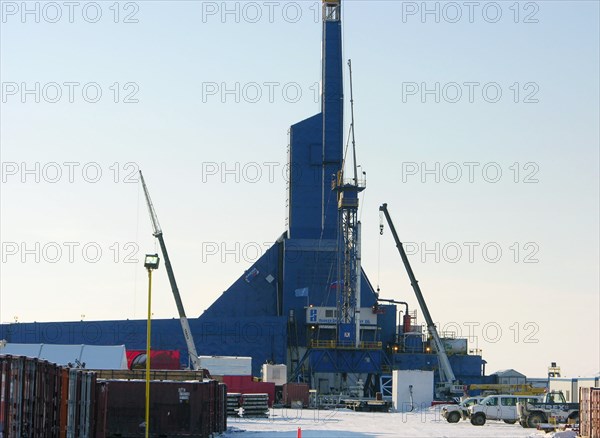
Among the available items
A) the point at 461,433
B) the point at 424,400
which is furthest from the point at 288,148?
the point at 461,433

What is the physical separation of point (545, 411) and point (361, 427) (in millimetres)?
10497

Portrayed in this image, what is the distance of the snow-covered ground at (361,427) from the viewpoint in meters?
53.2

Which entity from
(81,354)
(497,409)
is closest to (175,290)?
(81,354)

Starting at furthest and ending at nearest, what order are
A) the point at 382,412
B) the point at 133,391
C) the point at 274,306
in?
the point at 274,306
the point at 382,412
the point at 133,391

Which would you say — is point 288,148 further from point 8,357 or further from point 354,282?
point 8,357

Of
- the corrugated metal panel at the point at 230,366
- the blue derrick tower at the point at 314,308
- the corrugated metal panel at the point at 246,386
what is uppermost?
the blue derrick tower at the point at 314,308

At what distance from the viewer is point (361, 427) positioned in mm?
60469

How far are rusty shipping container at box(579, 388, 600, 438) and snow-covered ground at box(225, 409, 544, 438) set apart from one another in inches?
163

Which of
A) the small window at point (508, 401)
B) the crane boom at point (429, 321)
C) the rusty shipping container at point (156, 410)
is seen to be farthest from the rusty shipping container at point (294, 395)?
the rusty shipping container at point (156, 410)

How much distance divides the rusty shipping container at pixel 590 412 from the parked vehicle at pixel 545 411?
1233cm

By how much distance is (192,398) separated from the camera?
46469 mm

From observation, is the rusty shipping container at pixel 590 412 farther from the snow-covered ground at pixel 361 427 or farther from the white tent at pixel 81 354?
the white tent at pixel 81 354

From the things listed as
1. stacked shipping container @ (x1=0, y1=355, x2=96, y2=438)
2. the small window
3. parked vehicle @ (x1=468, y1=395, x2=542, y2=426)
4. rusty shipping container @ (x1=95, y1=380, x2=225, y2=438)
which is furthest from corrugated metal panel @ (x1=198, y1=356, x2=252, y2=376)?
stacked shipping container @ (x1=0, y1=355, x2=96, y2=438)

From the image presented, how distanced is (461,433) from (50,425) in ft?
81.9
